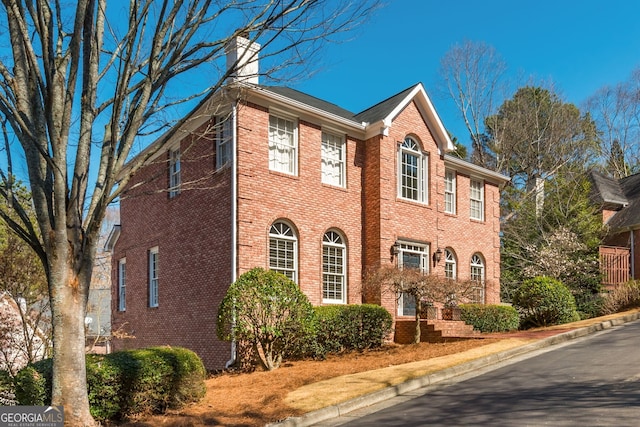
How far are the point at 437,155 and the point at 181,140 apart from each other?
8.92m

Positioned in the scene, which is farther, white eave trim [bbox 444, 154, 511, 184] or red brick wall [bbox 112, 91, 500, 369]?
white eave trim [bbox 444, 154, 511, 184]

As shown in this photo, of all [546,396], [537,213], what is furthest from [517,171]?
[546,396]

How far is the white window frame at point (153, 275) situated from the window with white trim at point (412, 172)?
849 centimetres

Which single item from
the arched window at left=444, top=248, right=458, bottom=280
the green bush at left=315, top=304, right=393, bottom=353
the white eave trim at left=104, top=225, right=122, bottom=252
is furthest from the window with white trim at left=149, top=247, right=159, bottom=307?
the arched window at left=444, top=248, right=458, bottom=280

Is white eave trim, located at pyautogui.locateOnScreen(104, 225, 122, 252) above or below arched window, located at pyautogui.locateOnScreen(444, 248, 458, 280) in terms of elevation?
above

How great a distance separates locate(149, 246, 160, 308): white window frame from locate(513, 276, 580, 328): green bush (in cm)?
1278

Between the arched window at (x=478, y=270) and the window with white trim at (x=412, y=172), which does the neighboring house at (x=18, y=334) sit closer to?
the window with white trim at (x=412, y=172)

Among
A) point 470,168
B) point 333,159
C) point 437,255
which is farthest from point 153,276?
point 470,168

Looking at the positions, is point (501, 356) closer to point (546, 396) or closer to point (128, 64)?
point (546, 396)

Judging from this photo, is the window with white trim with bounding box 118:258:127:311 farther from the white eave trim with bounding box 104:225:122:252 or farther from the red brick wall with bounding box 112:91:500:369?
the white eave trim with bounding box 104:225:122:252

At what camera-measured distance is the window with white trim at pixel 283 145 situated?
53.7 feet

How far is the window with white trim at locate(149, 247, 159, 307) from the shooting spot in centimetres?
1930

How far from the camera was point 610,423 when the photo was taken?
706 cm

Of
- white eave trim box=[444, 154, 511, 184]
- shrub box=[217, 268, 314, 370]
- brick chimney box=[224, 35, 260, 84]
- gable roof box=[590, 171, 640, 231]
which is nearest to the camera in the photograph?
brick chimney box=[224, 35, 260, 84]
